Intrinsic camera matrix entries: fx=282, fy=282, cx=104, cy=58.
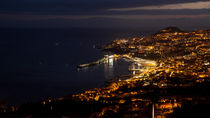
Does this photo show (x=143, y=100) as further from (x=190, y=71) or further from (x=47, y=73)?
(x=47, y=73)

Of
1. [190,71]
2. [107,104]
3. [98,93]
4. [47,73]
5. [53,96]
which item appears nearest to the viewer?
[107,104]

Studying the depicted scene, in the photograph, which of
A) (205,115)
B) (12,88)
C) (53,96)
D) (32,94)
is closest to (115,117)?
(205,115)

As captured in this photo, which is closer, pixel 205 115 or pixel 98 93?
pixel 205 115

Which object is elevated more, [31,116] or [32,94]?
[31,116]

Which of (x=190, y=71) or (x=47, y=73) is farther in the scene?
(x=47, y=73)

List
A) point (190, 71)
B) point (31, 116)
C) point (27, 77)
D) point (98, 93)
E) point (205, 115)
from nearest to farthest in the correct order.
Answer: point (205, 115) → point (31, 116) → point (98, 93) → point (190, 71) → point (27, 77)

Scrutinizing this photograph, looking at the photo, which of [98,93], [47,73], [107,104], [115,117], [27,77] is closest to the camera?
[115,117]

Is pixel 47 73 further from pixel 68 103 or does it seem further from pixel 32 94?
pixel 68 103

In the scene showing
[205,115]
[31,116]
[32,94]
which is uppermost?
[205,115]

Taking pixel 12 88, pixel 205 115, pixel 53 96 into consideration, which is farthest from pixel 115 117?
pixel 12 88
